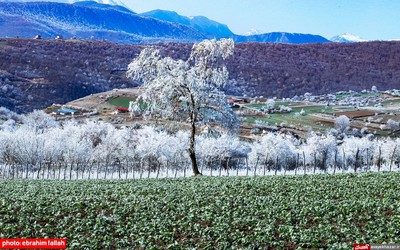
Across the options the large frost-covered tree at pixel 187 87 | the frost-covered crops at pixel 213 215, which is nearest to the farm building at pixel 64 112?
the large frost-covered tree at pixel 187 87

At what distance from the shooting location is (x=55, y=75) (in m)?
192

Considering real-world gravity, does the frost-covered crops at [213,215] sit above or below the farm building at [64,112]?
below

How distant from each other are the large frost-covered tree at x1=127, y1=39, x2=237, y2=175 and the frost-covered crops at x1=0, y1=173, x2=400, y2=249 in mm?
12997

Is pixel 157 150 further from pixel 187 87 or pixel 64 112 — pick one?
pixel 64 112

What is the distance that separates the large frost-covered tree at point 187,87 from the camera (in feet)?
136

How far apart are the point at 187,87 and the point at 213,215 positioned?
827 inches

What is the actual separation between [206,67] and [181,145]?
4494 centimetres

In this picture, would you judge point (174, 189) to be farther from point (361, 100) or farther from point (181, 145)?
point (361, 100)

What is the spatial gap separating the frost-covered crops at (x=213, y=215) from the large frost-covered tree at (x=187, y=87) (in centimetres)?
1300

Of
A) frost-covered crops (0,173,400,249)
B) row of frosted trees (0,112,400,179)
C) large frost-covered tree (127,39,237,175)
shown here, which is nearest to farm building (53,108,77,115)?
row of frosted trees (0,112,400,179)

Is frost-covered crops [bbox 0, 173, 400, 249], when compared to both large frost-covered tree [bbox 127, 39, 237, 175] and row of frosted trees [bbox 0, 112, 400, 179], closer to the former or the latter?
large frost-covered tree [bbox 127, 39, 237, 175]

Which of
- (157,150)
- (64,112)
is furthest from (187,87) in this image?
(64,112)

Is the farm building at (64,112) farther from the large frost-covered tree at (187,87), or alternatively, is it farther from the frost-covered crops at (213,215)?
the frost-covered crops at (213,215)

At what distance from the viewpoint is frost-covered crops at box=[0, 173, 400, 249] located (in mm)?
18781
